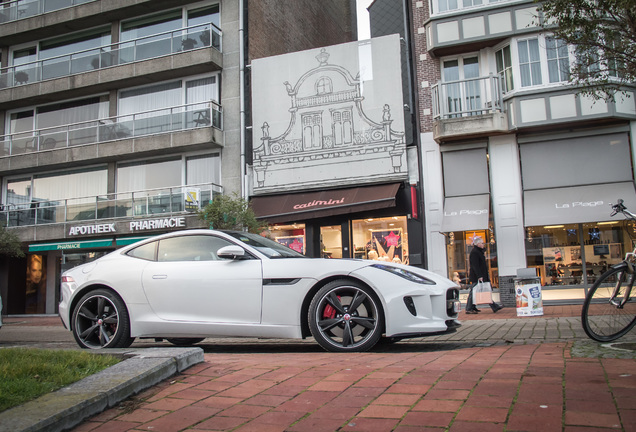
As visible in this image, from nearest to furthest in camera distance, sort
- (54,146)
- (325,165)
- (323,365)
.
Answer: (323,365), (325,165), (54,146)

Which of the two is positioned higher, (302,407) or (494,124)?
(494,124)

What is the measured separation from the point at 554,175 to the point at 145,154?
50.8 ft

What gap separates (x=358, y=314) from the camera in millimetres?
5344

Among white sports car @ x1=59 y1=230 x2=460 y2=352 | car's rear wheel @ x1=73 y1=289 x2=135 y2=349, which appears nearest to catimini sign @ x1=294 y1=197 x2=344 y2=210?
white sports car @ x1=59 y1=230 x2=460 y2=352

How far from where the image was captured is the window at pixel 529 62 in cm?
1692

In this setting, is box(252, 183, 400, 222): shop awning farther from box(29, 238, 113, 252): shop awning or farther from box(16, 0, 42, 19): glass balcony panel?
box(16, 0, 42, 19): glass balcony panel

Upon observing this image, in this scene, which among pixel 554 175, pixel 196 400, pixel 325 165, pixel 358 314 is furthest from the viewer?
pixel 325 165

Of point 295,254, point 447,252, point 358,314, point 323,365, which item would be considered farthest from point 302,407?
point 447,252

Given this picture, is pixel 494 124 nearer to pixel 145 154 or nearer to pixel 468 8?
pixel 468 8

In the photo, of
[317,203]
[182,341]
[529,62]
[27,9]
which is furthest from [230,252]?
[27,9]

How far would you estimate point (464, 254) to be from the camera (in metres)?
17.1

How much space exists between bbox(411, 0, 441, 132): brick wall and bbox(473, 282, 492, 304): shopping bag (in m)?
6.80

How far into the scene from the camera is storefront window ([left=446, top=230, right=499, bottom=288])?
1691cm

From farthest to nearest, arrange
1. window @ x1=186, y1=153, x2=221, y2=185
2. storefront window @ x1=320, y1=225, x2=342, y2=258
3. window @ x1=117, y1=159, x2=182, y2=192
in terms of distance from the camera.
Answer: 1. window @ x1=117, y1=159, x2=182, y2=192
2. window @ x1=186, y1=153, x2=221, y2=185
3. storefront window @ x1=320, y1=225, x2=342, y2=258
